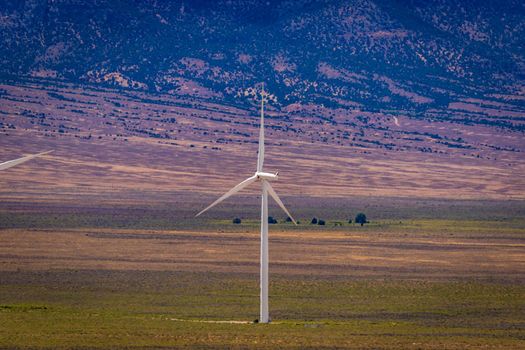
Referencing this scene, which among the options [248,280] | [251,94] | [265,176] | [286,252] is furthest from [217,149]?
[265,176]

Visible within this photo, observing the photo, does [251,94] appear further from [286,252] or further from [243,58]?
[286,252]

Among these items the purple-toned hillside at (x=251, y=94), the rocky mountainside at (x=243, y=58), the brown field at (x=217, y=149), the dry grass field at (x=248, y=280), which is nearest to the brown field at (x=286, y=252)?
the dry grass field at (x=248, y=280)

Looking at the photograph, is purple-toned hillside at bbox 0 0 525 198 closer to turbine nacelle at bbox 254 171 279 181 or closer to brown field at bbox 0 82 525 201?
brown field at bbox 0 82 525 201

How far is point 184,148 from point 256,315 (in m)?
106

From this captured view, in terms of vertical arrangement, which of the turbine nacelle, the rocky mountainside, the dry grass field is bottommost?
the dry grass field

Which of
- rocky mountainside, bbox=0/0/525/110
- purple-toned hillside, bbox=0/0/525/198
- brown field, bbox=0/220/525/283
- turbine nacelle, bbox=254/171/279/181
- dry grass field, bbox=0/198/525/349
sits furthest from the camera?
rocky mountainside, bbox=0/0/525/110

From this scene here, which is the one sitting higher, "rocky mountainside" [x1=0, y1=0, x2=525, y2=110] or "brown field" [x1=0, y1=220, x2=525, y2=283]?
"rocky mountainside" [x1=0, y1=0, x2=525, y2=110]

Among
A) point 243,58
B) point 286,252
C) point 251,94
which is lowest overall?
point 286,252

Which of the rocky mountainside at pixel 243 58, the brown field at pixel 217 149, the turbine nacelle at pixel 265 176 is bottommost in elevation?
the turbine nacelle at pixel 265 176

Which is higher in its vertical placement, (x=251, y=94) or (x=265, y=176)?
(x=251, y=94)

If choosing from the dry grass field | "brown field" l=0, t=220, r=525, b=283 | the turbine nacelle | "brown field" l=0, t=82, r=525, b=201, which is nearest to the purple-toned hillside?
"brown field" l=0, t=82, r=525, b=201

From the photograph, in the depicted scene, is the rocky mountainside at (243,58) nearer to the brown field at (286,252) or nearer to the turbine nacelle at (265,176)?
the brown field at (286,252)

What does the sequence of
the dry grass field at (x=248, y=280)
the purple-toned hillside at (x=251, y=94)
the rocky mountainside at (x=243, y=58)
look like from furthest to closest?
1. the rocky mountainside at (x=243, y=58)
2. the purple-toned hillside at (x=251, y=94)
3. the dry grass field at (x=248, y=280)

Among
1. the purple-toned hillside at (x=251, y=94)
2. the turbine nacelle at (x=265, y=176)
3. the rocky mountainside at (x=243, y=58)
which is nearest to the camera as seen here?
the turbine nacelle at (x=265, y=176)
